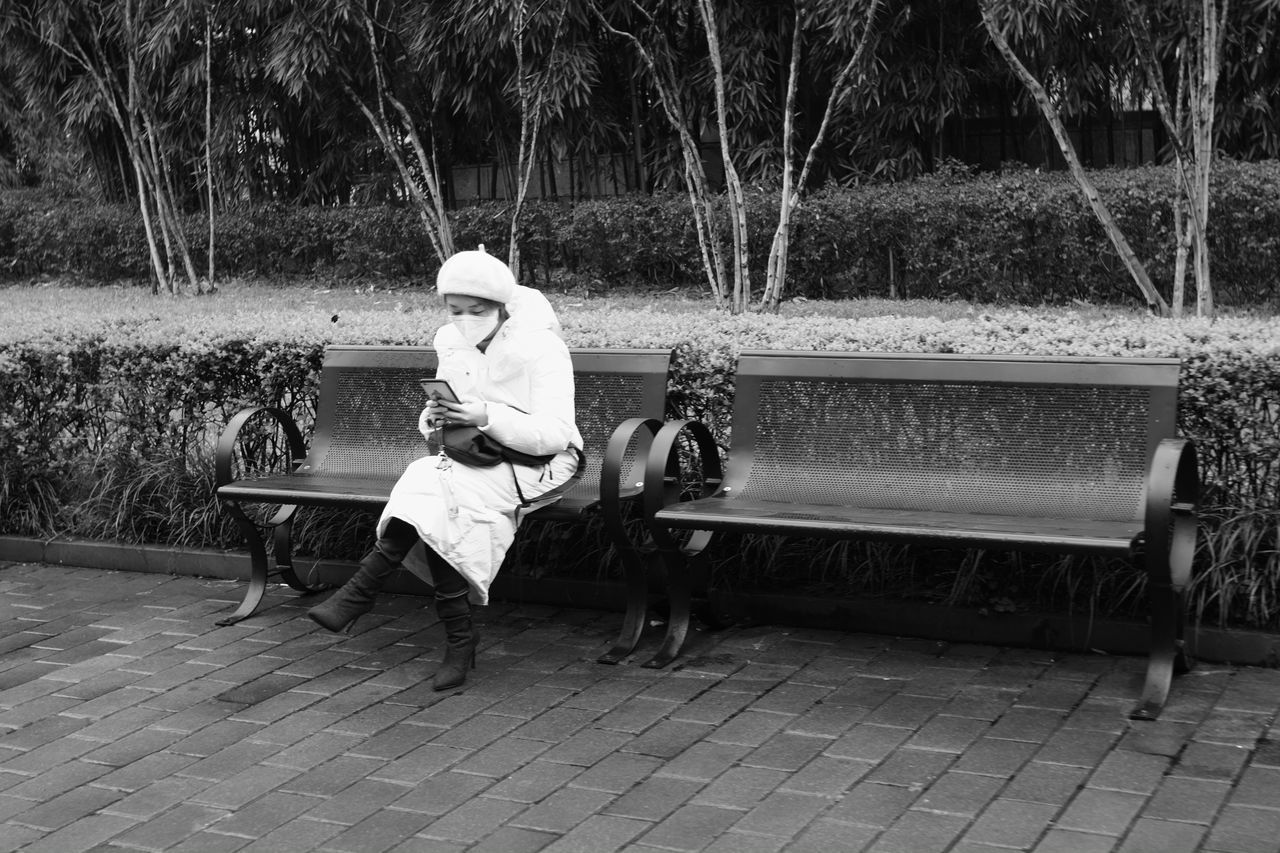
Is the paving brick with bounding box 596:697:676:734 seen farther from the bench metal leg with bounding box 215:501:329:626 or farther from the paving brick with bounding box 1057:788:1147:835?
the bench metal leg with bounding box 215:501:329:626

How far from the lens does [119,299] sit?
17.1 meters

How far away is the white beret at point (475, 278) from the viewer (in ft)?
15.5

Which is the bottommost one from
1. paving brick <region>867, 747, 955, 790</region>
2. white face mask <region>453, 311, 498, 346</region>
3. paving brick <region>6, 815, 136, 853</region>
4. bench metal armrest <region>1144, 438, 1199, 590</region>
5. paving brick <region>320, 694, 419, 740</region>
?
paving brick <region>6, 815, 136, 853</region>

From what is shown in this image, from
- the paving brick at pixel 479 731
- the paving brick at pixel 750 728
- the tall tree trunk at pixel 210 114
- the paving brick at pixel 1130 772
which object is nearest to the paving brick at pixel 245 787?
the paving brick at pixel 479 731

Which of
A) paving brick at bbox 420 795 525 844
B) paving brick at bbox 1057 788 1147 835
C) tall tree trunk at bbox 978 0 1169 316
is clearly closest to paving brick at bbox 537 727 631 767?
paving brick at bbox 420 795 525 844

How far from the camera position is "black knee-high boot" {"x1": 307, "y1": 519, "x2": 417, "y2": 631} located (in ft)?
15.3

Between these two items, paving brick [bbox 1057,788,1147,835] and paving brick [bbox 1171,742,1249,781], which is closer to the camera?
paving brick [bbox 1057,788,1147,835]

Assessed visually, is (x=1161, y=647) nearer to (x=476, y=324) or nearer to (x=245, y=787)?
(x=476, y=324)

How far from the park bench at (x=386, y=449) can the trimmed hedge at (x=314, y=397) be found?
0.24 meters

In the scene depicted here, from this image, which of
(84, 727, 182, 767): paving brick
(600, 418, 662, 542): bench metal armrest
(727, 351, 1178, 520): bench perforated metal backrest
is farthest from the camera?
(600, 418, 662, 542): bench metal armrest

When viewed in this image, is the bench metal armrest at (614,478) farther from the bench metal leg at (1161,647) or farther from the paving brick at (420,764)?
the bench metal leg at (1161,647)

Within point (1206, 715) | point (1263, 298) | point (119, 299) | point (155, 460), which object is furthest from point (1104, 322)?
point (119, 299)

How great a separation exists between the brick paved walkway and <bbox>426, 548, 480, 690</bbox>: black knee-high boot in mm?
99

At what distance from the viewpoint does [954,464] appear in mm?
4828
